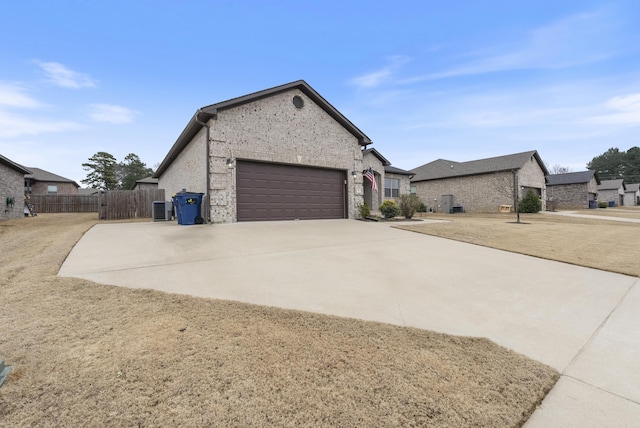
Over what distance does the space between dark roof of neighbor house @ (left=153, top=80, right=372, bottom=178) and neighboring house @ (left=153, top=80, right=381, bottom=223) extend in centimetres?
4

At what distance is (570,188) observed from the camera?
31844 mm

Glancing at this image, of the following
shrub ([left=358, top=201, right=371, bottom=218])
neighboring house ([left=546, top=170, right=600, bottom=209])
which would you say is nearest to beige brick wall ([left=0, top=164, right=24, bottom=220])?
shrub ([left=358, top=201, right=371, bottom=218])

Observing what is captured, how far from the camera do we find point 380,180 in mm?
19203

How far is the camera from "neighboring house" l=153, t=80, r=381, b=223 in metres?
10.9

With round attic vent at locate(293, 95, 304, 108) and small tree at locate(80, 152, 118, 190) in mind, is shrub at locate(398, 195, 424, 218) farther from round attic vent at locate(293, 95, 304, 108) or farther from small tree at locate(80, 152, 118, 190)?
small tree at locate(80, 152, 118, 190)

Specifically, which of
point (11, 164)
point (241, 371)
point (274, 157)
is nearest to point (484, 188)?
point (274, 157)

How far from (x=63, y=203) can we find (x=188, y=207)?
26306mm

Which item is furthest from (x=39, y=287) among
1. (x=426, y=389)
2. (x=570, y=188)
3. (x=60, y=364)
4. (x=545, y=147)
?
(x=545, y=147)

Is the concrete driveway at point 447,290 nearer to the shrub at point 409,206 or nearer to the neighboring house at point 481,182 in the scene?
the shrub at point 409,206

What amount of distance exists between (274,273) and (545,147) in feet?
143

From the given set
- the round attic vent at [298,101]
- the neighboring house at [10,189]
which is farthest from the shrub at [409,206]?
the neighboring house at [10,189]

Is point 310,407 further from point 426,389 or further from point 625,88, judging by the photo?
point 625,88

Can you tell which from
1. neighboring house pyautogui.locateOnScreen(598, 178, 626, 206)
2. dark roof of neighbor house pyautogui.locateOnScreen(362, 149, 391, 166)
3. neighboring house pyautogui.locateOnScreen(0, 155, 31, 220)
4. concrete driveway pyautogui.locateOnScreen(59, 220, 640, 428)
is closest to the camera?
concrete driveway pyautogui.locateOnScreen(59, 220, 640, 428)

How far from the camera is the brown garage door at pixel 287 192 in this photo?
38.0ft
